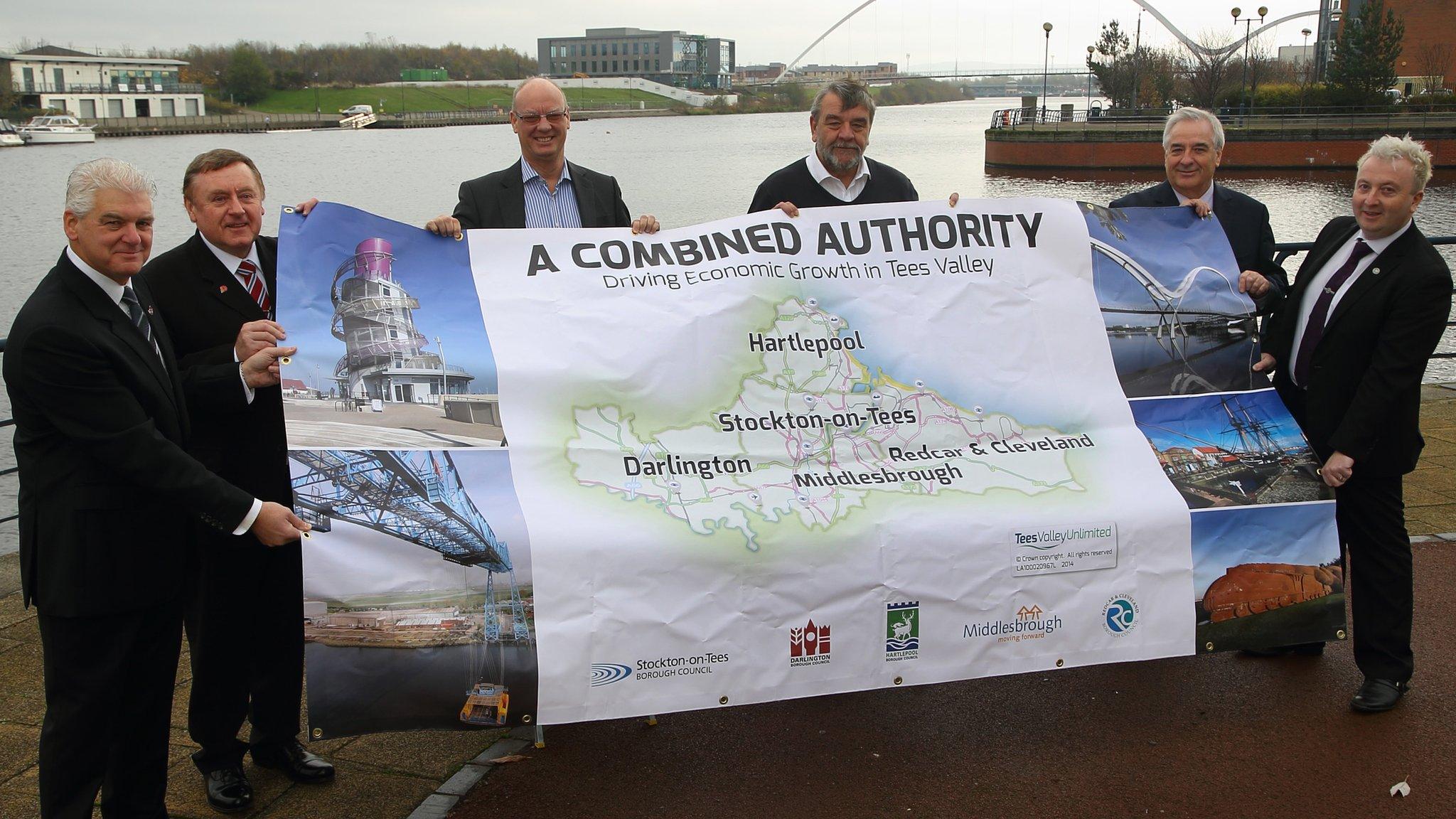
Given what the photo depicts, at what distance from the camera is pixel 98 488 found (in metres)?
3.03

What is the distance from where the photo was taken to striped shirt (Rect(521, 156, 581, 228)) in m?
4.82

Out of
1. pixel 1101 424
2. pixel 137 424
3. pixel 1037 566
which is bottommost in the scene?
pixel 1037 566

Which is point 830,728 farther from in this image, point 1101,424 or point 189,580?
point 189,580

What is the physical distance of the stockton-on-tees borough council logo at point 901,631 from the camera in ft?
12.3

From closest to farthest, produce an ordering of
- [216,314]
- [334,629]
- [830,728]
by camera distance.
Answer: [334,629] → [216,314] → [830,728]

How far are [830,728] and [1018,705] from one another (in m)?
0.77

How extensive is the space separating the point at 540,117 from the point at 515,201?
37cm

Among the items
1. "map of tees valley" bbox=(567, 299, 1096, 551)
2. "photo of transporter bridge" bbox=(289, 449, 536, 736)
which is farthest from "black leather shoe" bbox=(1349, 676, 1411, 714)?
"photo of transporter bridge" bbox=(289, 449, 536, 736)

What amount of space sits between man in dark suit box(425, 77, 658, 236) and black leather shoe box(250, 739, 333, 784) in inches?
84.0

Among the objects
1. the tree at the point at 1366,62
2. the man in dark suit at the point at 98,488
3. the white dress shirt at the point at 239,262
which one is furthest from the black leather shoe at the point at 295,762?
the tree at the point at 1366,62

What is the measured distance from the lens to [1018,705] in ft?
14.3

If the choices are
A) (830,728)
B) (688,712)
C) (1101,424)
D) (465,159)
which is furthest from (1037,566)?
(465,159)

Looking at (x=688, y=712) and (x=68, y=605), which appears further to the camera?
(x=688, y=712)

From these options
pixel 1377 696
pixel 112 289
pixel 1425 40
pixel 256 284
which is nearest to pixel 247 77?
pixel 1425 40
